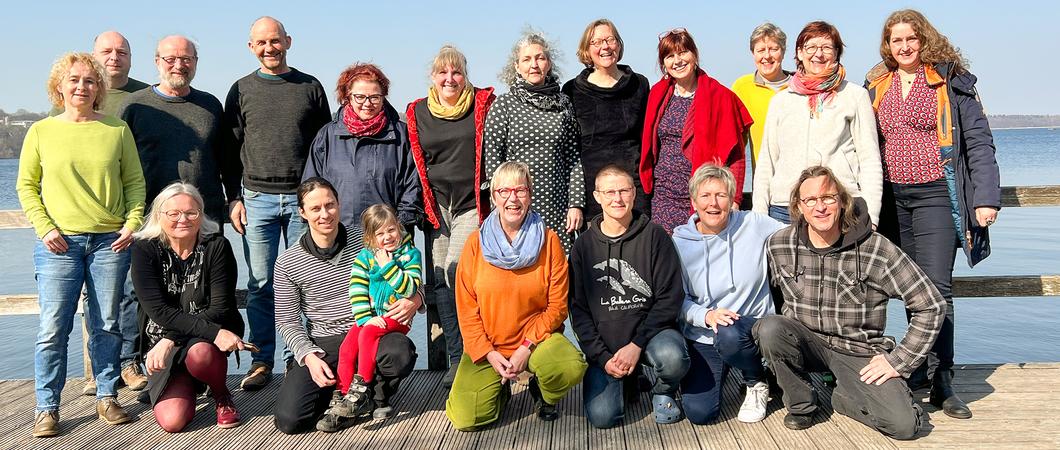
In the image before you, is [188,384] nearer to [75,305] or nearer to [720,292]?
[75,305]

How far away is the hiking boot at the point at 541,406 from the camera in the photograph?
3.74 meters

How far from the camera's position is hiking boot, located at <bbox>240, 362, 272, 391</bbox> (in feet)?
14.5

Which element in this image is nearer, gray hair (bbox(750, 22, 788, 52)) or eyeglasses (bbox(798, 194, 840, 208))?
eyeglasses (bbox(798, 194, 840, 208))

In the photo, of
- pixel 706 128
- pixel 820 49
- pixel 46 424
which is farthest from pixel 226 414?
pixel 820 49

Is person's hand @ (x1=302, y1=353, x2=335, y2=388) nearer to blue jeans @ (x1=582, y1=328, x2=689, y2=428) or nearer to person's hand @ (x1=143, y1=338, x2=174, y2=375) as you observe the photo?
person's hand @ (x1=143, y1=338, x2=174, y2=375)

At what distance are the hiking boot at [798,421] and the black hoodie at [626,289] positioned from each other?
642 millimetres

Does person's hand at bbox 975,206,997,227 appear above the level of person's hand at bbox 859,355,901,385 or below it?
above

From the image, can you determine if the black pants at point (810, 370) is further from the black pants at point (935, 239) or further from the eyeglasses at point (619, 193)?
the eyeglasses at point (619, 193)

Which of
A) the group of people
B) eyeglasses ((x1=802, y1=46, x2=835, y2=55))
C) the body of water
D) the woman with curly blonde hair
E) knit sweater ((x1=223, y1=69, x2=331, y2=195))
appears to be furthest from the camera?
the body of water

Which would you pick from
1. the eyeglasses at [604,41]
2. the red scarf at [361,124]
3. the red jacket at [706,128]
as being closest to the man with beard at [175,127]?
the red scarf at [361,124]

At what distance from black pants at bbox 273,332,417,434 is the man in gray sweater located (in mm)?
795

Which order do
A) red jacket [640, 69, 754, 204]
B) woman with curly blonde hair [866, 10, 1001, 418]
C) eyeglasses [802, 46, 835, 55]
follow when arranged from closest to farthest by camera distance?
woman with curly blonde hair [866, 10, 1001, 418] → eyeglasses [802, 46, 835, 55] → red jacket [640, 69, 754, 204]

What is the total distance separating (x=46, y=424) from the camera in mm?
3770

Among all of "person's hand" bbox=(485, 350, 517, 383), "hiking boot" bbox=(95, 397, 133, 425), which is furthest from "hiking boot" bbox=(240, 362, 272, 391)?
"person's hand" bbox=(485, 350, 517, 383)
